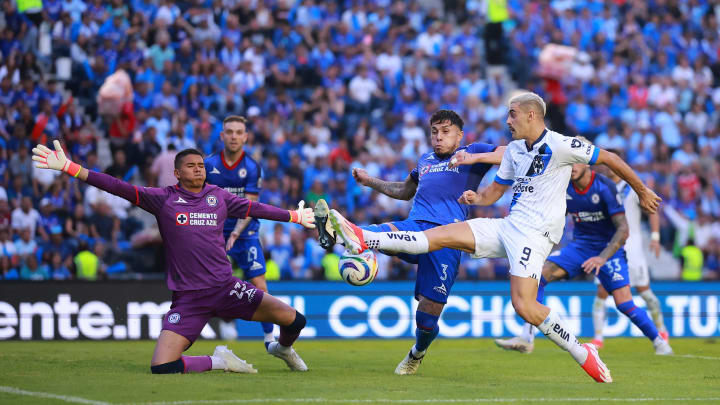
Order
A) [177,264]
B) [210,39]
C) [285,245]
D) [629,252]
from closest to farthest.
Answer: [177,264] < [629,252] < [285,245] < [210,39]

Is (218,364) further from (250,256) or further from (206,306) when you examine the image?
(250,256)

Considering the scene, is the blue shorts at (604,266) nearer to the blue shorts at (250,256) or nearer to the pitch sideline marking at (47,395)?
the blue shorts at (250,256)

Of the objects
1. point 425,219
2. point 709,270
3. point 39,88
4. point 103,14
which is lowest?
point 709,270

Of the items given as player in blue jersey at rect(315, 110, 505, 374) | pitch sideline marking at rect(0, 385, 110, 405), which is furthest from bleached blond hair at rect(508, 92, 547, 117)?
pitch sideline marking at rect(0, 385, 110, 405)

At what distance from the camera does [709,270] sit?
68.5ft

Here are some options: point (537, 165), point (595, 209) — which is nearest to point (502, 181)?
point (537, 165)

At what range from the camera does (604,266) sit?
13242 mm

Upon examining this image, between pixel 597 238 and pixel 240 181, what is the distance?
A: 15.6 ft

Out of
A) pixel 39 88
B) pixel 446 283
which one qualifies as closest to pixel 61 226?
pixel 39 88

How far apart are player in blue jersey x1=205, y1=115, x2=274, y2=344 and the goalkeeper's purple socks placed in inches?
106

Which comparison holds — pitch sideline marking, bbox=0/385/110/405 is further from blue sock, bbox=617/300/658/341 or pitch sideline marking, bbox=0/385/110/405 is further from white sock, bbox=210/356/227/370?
blue sock, bbox=617/300/658/341

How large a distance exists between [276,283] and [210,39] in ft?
24.0

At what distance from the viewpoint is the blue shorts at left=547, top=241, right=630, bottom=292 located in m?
13.2

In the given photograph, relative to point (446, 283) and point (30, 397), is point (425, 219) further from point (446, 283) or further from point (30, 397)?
point (30, 397)
